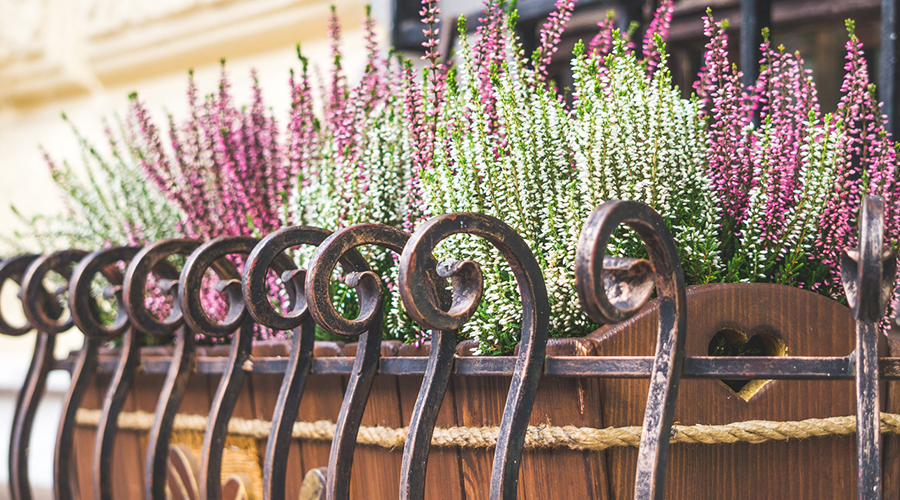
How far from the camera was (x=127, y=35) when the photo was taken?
1.63m

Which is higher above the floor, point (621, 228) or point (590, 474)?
point (621, 228)

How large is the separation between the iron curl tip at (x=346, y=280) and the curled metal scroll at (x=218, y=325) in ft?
0.52

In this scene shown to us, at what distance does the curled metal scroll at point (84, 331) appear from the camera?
76 cm

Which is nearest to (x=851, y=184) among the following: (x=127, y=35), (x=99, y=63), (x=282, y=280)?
(x=282, y=280)

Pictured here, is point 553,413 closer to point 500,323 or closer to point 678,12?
point 500,323

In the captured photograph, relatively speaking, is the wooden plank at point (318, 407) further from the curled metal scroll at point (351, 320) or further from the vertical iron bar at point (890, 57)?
the vertical iron bar at point (890, 57)

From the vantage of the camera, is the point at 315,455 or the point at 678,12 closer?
the point at 315,455

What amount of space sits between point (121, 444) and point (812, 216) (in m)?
0.89

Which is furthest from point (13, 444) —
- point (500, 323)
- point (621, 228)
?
point (621, 228)

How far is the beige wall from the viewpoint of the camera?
142cm

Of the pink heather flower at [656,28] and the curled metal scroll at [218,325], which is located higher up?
the pink heather flower at [656,28]

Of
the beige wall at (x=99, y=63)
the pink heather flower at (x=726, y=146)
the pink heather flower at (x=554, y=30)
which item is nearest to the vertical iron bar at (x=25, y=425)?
the beige wall at (x=99, y=63)

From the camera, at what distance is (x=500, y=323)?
0.58 m

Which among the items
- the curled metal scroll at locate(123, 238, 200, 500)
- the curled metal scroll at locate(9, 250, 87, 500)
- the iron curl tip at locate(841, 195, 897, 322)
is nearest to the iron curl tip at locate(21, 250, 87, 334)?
the curled metal scroll at locate(9, 250, 87, 500)
